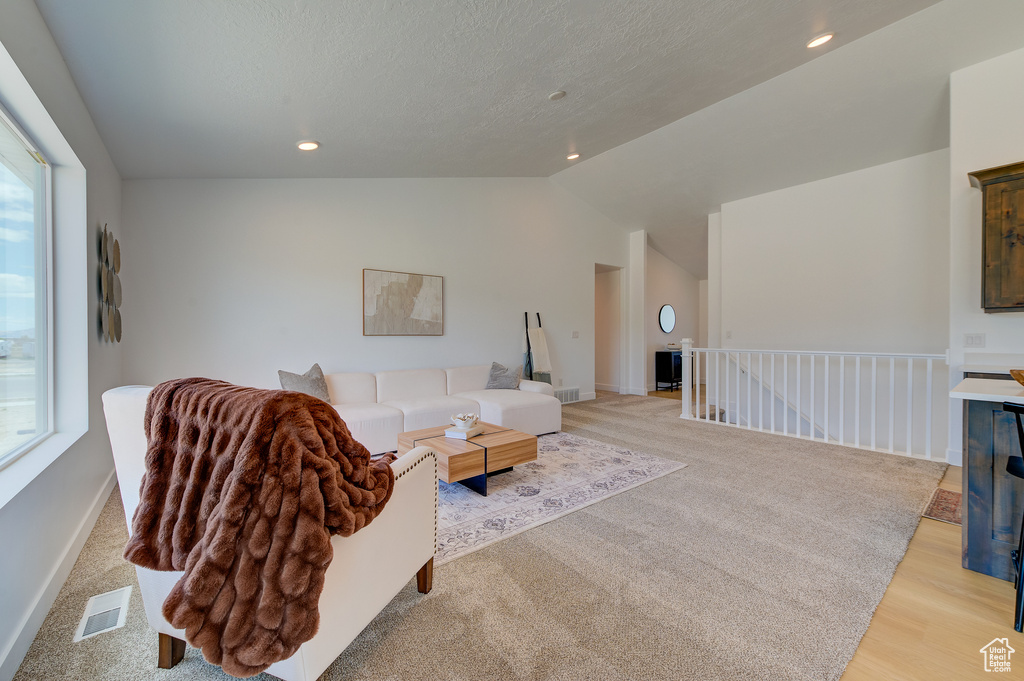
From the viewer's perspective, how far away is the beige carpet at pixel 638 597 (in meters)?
1.35

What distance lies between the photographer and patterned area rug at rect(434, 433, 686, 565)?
2.24 metres

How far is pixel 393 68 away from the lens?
2.40 meters

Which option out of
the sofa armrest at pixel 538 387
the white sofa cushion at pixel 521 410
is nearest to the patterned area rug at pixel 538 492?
the white sofa cushion at pixel 521 410

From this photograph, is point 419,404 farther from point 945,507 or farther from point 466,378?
point 945,507

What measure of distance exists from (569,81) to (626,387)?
5066 millimetres

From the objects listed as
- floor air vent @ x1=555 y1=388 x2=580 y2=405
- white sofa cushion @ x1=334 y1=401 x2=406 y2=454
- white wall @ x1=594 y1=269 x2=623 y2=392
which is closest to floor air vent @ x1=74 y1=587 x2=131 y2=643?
white sofa cushion @ x1=334 y1=401 x2=406 y2=454

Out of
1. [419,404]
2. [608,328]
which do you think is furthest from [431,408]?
[608,328]

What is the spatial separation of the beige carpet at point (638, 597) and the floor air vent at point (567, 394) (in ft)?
10.6

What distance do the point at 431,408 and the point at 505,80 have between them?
268cm

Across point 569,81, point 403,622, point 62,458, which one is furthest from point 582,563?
point 569,81

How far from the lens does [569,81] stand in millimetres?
2930

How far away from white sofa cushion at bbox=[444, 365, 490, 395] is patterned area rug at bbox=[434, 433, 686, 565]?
1302mm

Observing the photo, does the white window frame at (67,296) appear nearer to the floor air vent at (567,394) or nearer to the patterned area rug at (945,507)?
the patterned area rug at (945,507)

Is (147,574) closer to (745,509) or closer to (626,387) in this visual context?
(745,509)
